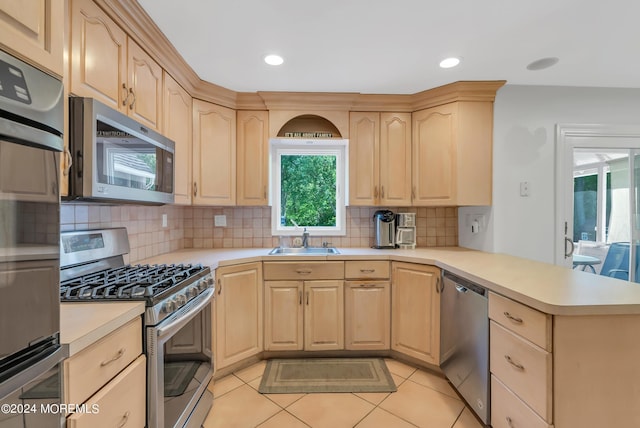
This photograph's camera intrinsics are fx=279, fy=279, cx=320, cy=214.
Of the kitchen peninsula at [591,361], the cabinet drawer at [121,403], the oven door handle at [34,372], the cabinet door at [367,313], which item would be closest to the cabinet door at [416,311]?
the cabinet door at [367,313]

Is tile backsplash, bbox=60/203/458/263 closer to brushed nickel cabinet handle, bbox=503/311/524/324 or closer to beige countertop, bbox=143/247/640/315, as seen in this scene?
beige countertop, bbox=143/247/640/315

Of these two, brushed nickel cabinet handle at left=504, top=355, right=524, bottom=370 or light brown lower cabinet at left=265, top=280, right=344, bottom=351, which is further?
light brown lower cabinet at left=265, top=280, right=344, bottom=351

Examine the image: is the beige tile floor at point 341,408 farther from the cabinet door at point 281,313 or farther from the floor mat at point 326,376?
the cabinet door at point 281,313

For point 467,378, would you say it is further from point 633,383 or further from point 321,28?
point 321,28

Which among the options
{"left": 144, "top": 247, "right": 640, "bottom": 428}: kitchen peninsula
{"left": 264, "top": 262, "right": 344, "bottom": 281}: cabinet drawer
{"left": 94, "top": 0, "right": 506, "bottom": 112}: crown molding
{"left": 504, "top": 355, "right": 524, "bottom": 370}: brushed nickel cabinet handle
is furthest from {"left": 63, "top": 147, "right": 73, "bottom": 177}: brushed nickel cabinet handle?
{"left": 504, "top": 355, "right": 524, "bottom": 370}: brushed nickel cabinet handle

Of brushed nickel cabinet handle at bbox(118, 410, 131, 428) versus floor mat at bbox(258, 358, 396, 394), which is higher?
brushed nickel cabinet handle at bbox(118, 410, 131, 428)

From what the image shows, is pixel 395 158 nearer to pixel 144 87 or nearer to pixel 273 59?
pixel 273 59

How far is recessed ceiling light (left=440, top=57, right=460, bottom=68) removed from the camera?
6.36ft

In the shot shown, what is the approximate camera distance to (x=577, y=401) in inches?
43.9

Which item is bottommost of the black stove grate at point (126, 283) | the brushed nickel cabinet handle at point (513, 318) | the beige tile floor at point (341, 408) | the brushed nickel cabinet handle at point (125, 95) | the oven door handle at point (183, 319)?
the beige tile floor at point (341, 408)

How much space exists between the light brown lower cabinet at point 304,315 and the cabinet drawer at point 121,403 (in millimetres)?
1152

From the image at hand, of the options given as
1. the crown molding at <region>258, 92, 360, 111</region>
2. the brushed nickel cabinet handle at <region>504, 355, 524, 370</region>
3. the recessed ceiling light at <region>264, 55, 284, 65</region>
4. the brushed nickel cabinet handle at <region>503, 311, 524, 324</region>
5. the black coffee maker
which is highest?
the recessed ceiling light at <region>264, 55, 284, 65</region>

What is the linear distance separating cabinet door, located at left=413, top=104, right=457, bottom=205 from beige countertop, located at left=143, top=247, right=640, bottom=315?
50 centimetres

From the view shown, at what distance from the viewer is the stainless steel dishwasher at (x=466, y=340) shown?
1.53m
